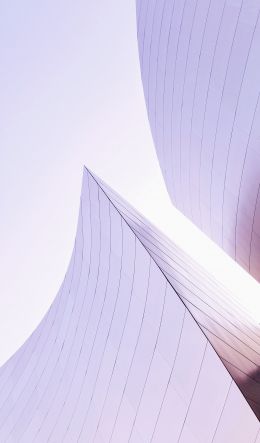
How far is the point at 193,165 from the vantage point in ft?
77.6

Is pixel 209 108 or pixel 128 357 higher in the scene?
pixel 209 108

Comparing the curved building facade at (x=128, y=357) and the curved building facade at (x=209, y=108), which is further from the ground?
the curved building facade at (x=209, y=108)

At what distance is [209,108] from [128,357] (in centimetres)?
1187

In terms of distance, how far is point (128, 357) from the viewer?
12352mm

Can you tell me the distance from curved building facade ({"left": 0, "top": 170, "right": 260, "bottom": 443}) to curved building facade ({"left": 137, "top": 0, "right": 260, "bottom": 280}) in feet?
19.2

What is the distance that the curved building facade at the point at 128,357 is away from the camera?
8734 mm

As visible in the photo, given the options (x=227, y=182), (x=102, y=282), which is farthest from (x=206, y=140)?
(x=102, y=282)

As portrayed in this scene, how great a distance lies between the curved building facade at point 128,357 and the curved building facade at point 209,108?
584 cm

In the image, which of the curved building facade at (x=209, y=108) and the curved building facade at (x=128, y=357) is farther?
the curved building facade at (x=209, y=108)

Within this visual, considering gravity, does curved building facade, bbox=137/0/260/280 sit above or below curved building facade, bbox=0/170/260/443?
above

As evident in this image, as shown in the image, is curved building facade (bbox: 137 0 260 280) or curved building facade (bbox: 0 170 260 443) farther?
curved building facade (bbox: 137 0 260 280)

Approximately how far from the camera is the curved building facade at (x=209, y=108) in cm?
1741

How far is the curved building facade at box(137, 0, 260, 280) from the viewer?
1741 cm

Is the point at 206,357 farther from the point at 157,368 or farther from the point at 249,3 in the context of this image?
the point at 249,3
